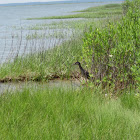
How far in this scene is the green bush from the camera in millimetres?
6059

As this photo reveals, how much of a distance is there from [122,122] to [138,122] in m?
0.23

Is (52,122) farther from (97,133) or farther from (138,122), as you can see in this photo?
(138,122)

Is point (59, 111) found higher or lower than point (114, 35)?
lower

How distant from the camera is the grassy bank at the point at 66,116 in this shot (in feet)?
12.4

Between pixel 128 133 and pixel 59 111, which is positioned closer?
pixel 128 133

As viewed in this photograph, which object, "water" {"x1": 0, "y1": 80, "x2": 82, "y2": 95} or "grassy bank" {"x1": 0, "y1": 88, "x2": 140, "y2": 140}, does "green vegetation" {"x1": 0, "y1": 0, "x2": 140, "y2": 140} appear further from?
"water" {"x1": 0, "y1": 80, "x2": 82, "y2": 95}

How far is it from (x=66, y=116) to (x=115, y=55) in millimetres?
2138

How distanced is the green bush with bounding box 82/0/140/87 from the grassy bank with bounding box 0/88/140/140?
1.93ft

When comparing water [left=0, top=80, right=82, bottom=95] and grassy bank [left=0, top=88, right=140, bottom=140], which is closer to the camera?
grassy bank [left=0, top=88, right=140, bottom=140]

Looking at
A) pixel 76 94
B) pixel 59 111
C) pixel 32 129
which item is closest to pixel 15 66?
pixel 76 94

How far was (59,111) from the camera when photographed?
4668 millimetres

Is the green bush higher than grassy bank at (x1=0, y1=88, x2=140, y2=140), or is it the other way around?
the green bush

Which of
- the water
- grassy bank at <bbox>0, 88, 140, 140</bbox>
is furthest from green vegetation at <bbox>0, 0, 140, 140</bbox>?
the water

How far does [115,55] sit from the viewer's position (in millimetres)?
6035
